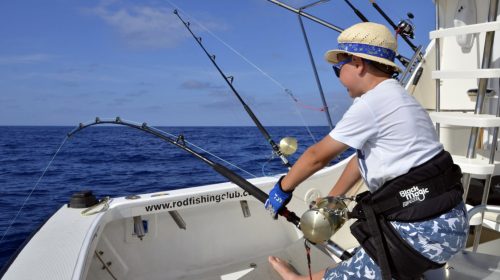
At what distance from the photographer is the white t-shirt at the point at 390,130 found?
1.61m

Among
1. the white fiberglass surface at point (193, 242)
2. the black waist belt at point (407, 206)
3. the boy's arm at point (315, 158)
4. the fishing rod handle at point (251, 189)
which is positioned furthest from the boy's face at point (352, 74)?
the white fiberglass surface at point (193, 242)

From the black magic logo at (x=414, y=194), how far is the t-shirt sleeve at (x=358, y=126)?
10.5 inches

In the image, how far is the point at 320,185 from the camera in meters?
3.91

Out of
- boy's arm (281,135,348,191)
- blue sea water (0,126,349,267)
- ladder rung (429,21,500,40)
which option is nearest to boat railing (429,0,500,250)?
ladder rung (429,21,500,40)

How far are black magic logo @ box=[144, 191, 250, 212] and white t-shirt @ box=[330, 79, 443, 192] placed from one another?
1935 millimetres

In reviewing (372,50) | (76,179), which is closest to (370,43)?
(372,50)

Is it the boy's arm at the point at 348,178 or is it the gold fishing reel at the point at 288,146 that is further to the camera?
the gold fishing reel at the point at 288,146

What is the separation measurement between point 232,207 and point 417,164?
89.5 inches

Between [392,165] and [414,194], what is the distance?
15 centimetres

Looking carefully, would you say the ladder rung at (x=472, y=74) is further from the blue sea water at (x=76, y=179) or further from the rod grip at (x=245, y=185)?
the blue sea water at (x=76, y=179)

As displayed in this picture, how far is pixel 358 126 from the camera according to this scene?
161 cm

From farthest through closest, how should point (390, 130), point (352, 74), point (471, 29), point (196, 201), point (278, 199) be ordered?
point (196, 201), point (471, 29), point (278, 199), point (352, 74), point (390, 130)

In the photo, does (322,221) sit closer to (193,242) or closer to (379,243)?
(379,243)

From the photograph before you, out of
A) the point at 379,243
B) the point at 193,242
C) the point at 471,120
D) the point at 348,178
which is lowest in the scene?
the point at 193,242
